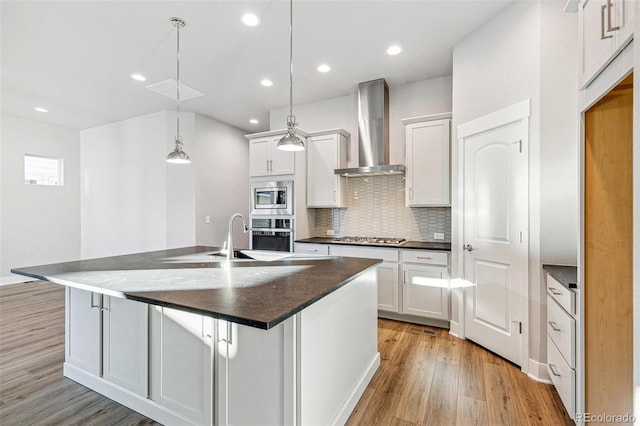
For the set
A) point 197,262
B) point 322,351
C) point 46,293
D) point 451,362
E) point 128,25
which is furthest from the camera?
point 46,293

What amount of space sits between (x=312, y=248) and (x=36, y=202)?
5280 mm

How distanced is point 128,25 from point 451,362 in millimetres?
4037

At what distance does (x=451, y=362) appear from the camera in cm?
252

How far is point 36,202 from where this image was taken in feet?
18.0

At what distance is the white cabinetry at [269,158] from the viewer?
4.20m

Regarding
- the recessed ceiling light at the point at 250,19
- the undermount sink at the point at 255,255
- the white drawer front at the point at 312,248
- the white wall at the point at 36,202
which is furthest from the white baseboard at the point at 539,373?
the white wall at the point at 36,202

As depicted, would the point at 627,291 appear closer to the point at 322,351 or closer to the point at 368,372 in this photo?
the point at 322,351

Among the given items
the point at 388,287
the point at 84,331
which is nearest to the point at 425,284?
the point at 388,287

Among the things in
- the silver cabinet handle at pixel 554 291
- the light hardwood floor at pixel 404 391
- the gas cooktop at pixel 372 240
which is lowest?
the light hardwood floor at pixel 404 391

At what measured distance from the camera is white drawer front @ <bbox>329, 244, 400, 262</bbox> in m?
3.46

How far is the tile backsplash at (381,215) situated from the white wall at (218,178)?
2.03 meters

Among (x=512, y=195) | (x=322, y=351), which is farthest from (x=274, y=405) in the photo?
(x=512, y=195)

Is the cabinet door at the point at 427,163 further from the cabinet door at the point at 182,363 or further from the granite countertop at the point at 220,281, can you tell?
the cabinet door at the point at 182,363

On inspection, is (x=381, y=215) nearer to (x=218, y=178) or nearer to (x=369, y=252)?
(x=369, y=252)
